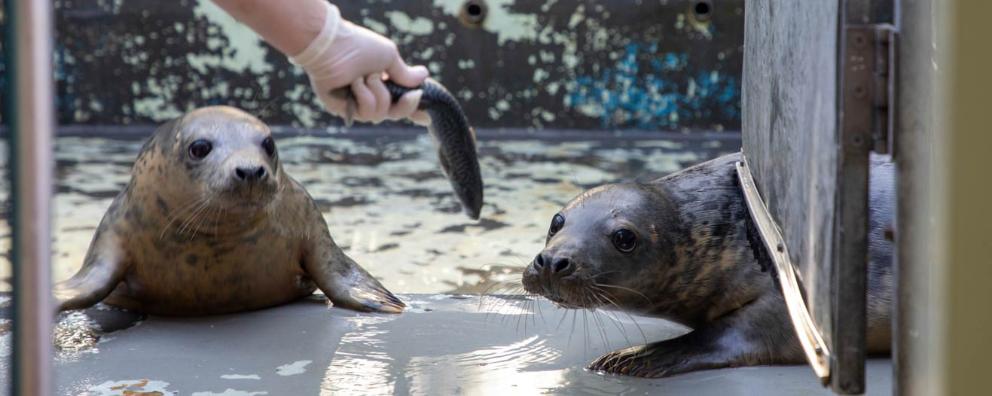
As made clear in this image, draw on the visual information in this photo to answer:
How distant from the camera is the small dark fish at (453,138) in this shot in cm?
451

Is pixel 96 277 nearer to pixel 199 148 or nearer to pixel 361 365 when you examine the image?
pixel 199 148

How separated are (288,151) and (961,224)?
752 centimetres

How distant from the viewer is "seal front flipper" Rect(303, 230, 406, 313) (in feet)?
12.6

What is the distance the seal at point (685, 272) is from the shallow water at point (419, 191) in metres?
0.58

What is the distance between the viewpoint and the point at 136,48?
9.90 m

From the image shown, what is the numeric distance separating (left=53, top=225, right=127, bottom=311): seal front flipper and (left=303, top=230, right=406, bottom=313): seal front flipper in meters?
0.56

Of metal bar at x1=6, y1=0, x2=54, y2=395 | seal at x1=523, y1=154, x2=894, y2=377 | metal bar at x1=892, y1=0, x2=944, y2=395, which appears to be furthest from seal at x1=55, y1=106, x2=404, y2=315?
metal bar at x1=6, y1=0, x2=54, y2=395

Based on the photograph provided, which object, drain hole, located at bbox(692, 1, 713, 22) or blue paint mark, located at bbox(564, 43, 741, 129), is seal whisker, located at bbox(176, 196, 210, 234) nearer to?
blue paint mark, located at bbox(564, 43, 741, 129)

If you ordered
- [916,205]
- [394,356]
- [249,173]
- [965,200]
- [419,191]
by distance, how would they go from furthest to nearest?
[419,191]
[249,173]
[394,356]
[916,205]
[965,200]

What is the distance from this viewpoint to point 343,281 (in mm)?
3932

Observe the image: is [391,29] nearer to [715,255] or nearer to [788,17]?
[715,255]

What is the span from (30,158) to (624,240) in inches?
95.2

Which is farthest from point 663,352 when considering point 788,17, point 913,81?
point 913,81

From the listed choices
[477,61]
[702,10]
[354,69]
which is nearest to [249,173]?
[354,69]
